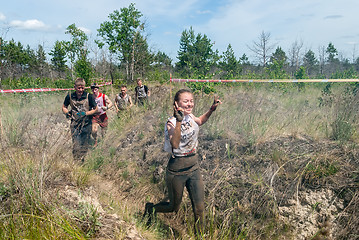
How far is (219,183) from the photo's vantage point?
374cm

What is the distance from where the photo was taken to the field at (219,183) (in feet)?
8.69

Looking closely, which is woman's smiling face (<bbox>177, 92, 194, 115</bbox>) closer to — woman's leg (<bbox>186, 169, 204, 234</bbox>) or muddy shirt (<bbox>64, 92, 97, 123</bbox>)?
woman's leg (<bbox>186, 169, 204, 234</bbox>)

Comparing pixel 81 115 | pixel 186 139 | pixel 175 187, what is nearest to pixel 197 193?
pixel 175 187

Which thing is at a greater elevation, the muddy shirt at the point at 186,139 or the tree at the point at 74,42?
the tree at the point at 74,42

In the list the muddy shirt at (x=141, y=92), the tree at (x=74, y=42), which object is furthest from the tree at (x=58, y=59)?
the muddy shirt at (x=141, y=92)

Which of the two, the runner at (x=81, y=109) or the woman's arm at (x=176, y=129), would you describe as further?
the runner at (x=81, y=109)

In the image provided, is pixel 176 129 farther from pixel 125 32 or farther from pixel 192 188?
pixel 125 32

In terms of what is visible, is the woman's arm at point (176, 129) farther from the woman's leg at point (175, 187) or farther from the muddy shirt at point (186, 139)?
the woman's leg at point (175, 187)

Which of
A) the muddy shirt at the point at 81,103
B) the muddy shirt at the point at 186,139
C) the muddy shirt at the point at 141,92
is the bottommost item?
the muddy shirt at the point at 186,139

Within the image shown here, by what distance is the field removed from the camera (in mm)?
2648

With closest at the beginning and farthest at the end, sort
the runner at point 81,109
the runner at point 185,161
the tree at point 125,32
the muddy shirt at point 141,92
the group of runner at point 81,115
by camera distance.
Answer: the runner at point 185,161 → the group of runner at point 81,115 → the runner at point 81,109 → the muddy shirt at point 141,92 → the tree at point 125,32

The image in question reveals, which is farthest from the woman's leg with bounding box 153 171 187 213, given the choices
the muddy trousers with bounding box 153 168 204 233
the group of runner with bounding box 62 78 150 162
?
the group of runner with bounding box 62 78 150 162

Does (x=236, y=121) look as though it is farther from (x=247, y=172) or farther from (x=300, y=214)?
(x=300, y=214)

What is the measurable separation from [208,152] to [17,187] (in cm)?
281
